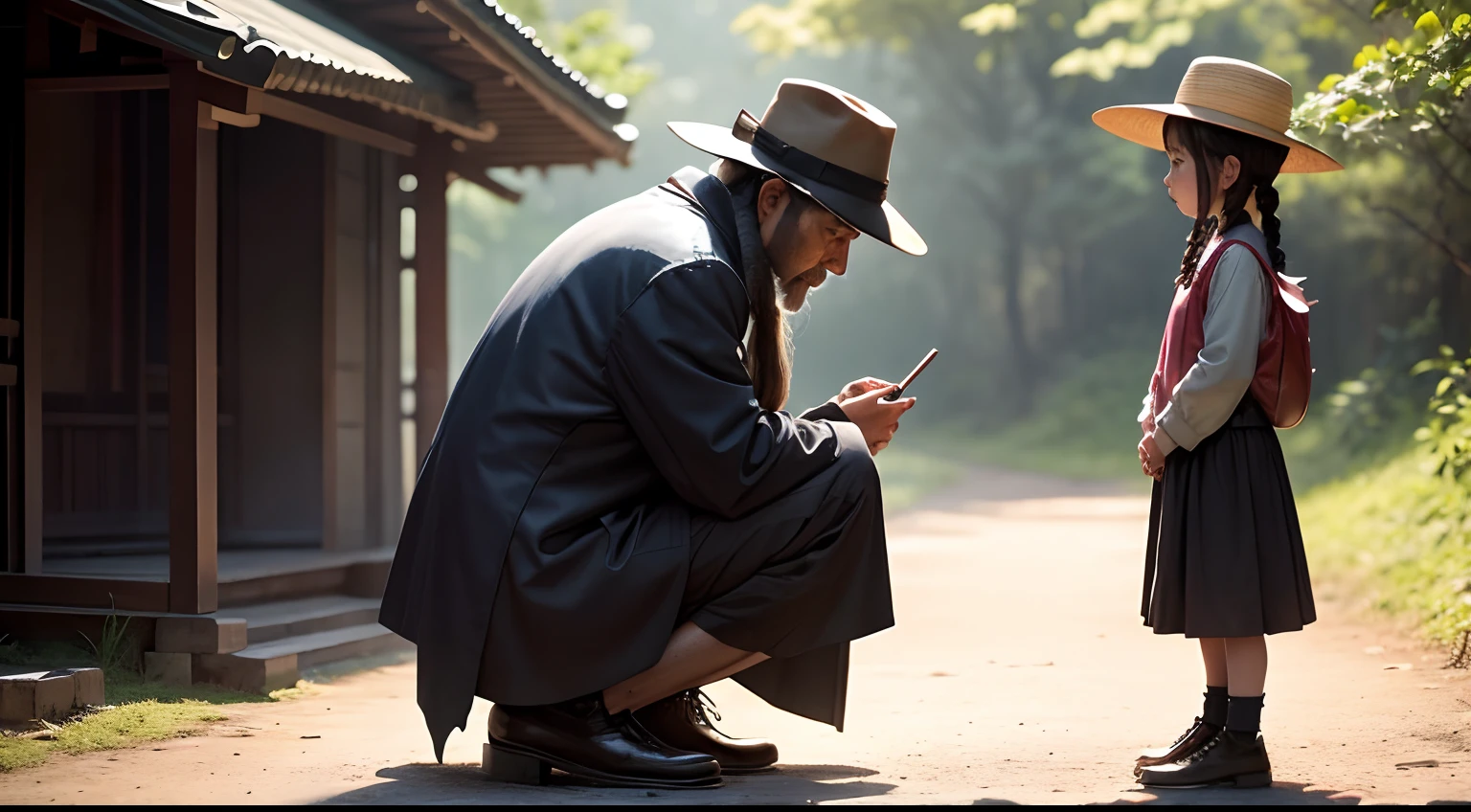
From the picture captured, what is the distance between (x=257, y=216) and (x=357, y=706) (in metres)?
4.08

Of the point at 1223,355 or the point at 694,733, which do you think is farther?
the point at 694,733

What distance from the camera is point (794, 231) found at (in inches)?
146

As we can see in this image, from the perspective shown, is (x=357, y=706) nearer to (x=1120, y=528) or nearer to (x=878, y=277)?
(x=1120, y=528)

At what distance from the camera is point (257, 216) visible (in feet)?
27.5

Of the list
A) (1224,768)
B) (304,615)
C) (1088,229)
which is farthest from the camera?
(1088,229)

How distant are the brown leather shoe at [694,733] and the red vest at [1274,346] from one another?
1509 millimetres

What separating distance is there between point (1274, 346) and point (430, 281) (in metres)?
6.11

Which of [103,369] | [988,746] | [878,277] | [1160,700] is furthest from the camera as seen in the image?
[878,277]

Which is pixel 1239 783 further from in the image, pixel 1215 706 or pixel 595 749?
pixel 595 749

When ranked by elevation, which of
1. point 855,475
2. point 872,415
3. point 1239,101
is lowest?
point 855,475

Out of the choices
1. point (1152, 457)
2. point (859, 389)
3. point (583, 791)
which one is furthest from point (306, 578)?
point (1152, 457)

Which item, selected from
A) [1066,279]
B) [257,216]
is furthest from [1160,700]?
[1066,279]

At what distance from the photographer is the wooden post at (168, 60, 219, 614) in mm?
5676

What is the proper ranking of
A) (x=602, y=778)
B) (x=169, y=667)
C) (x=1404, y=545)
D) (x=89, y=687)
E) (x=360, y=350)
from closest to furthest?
(x=602, y=778), (x=89, y=687), (x=169, y=667), (x=1404, y=545), (x=360, y=350)
